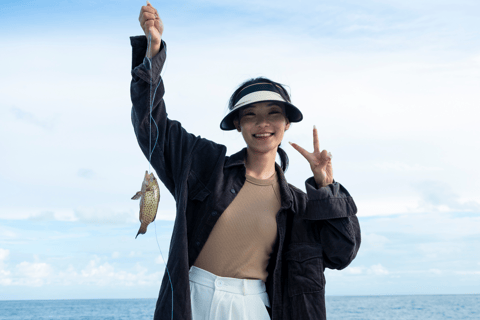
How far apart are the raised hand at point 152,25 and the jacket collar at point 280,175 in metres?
0.89

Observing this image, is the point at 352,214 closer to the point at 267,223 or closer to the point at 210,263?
the point at 267,223

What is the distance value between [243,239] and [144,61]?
4.04 ft

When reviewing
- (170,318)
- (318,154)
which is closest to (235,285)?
(170,318)

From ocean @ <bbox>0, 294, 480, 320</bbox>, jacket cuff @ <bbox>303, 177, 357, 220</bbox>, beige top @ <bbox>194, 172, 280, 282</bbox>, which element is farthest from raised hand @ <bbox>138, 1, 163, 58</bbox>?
ocean @ <bbox>0, 294, 480, 320</bbox>

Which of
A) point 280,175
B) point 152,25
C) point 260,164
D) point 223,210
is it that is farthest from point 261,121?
point 152,25

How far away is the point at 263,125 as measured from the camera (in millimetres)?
2951

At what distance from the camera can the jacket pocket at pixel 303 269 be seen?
2914 millimetres

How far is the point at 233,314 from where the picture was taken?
262 cm

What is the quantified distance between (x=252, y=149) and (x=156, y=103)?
77cm

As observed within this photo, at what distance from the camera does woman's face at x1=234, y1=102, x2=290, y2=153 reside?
9.73 ft

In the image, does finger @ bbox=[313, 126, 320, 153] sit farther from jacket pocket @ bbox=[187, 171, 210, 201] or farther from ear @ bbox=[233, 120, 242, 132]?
jacket pocket @ bbox=[187, 171, 210, 201]

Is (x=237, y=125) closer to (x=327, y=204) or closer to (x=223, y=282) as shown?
(x=327, y=204)

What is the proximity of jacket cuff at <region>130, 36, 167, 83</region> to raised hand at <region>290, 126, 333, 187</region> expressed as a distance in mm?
1200

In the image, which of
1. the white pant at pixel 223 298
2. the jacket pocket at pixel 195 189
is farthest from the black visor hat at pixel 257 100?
the white pant at pixel 223 298
